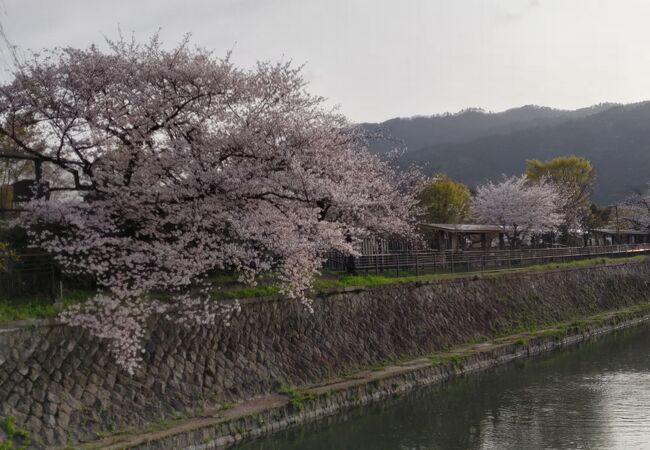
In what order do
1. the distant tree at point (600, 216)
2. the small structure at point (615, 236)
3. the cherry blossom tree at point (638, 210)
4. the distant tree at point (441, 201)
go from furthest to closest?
the distant tree at point (600, 216) < the small structure at point (615, 236) < the cherry blossom tree at point (638, 210) < the distant tree at point (441, 201)

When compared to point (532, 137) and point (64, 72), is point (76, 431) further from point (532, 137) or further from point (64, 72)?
point (532, 137)

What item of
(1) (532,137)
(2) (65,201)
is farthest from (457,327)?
(1) (532,137)

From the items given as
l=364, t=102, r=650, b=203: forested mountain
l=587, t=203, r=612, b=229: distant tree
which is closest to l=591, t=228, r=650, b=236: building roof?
l=587, t=203, r=612, b=229: distant tree

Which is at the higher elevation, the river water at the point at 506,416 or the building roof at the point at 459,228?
the building roof at the point at 459,228

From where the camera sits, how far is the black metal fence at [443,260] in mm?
24125

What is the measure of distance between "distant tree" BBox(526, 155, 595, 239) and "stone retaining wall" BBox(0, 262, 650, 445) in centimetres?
2831

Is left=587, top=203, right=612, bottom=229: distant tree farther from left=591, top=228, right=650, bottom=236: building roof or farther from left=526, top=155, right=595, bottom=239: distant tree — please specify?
left=526, top=155, right=595, bottom=239: distant tree

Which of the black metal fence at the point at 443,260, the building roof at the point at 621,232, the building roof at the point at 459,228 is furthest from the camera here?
the building roof at the point at 621,232

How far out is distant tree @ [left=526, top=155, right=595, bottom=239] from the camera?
50906mm

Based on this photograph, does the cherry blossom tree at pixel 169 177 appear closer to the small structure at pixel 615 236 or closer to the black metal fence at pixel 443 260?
the black metal fence at pixel 443 260

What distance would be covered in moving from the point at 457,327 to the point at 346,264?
4.88 metres

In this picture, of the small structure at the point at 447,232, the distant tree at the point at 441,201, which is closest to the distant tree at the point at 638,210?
the distant tree at the point at 441,201

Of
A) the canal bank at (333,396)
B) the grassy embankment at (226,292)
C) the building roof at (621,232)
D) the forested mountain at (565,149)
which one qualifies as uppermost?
the forested mountain at (565,149)

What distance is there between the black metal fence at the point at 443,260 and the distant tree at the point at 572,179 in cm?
1122
